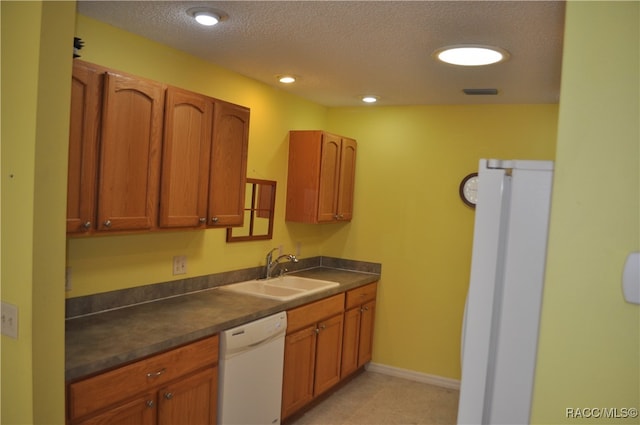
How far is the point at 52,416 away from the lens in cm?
170

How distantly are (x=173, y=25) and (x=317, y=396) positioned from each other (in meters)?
2.68

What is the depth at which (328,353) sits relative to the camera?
379cm

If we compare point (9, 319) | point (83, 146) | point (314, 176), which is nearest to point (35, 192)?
point (9, 319)

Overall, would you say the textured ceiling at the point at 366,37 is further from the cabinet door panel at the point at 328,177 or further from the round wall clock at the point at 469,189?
the round wall clock at the point at 469,189

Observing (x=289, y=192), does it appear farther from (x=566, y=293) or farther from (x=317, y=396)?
(x=566, y=293)

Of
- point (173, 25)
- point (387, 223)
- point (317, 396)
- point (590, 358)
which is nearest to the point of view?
point (590, 358)

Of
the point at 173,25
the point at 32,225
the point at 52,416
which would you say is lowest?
the point at 52,416

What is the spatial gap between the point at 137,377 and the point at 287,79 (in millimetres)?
2252

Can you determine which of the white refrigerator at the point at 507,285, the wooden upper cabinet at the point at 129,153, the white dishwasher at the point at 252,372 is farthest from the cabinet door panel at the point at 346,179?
the white refrigerator at the point at 507,285

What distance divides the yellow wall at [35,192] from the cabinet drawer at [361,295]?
2.60 m

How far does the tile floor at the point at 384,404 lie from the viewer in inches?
143

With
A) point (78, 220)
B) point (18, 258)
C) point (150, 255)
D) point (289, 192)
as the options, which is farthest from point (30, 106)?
point (289, 192)

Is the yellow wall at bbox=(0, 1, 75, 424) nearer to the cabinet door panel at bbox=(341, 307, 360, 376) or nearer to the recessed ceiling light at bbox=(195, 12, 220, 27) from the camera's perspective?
the recessed ceiling light at bbox=(195, 12, 220, 27)

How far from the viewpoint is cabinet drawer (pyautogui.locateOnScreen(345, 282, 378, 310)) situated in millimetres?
4055
